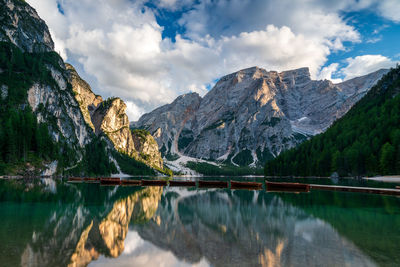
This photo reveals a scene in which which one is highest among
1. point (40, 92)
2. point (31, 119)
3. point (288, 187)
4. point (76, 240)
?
point (40, 92)

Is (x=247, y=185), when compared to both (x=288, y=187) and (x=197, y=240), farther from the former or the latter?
(x=197, y=240)

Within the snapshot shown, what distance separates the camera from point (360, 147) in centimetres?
13125

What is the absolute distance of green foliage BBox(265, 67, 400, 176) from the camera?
4633 inches

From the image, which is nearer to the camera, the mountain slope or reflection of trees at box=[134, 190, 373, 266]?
reflection of trees at box=[134, 190, 373, 266]

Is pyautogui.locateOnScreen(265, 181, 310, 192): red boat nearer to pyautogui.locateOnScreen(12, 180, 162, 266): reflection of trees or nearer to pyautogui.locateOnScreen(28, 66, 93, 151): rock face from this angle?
pyautogui.locateOnScreen(12, 180, 162, 266): reflection of trees

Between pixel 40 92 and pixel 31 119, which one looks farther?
pixel 40 92

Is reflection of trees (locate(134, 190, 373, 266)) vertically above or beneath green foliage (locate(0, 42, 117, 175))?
beneath

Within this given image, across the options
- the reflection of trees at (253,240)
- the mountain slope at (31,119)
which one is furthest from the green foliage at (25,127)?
the reflection of trees at (253,240)

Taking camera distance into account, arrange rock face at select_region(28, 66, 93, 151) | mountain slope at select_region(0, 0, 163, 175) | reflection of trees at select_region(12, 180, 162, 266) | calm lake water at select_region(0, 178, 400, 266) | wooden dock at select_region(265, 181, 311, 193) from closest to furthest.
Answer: reflection of trees at select_region(12, 180, 162, 266), calm lake water at select_region(0, 178, 400, 266), wooden dock at select_region(265, 181, 311, 193), mountain slope at select_region(0, 0, 163, 175), rock face at select_region(28, 66, 93, 151)

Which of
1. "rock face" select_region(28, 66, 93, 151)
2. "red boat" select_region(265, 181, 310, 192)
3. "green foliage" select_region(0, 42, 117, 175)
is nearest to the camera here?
"red boat" select_region(265, 181, 310, 192)

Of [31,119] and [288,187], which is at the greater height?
[31,119]

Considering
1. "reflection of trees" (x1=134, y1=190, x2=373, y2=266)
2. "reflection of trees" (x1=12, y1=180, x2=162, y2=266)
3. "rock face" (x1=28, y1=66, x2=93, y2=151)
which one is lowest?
"reflection of trees" (x1=134, y1=190, x2=373, y2=266)

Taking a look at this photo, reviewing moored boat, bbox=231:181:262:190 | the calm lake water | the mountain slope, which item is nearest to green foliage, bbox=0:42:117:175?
the mountain slope

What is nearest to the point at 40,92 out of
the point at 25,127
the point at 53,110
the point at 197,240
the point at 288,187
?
the point at 53,110
